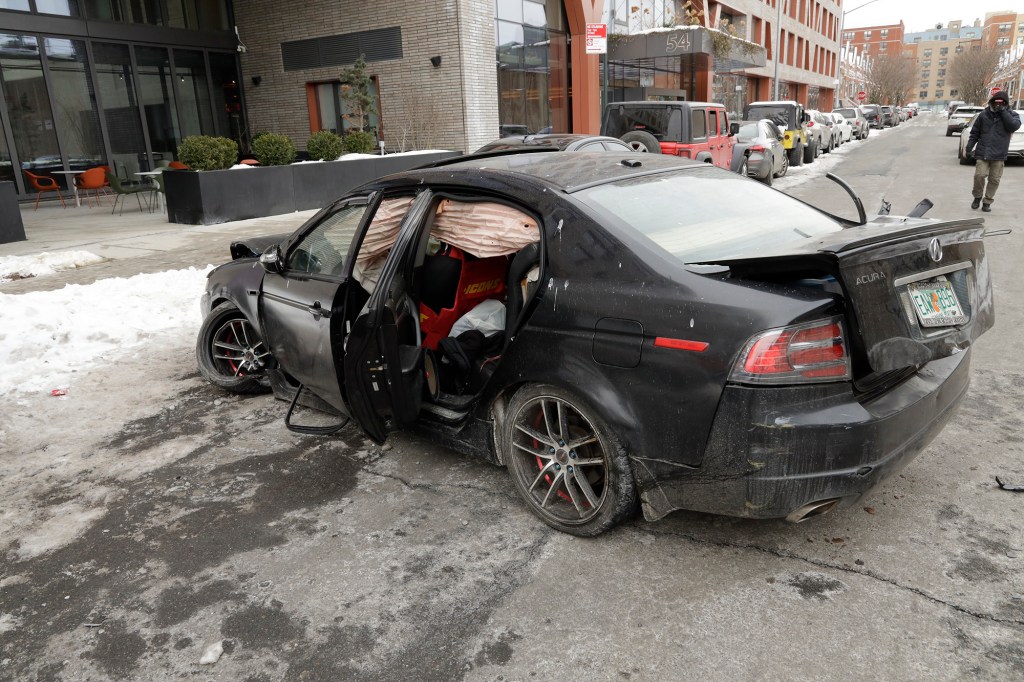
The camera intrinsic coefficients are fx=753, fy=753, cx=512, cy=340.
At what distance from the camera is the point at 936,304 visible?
2.96 meters

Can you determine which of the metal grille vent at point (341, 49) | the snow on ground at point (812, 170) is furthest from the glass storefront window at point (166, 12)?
the snow on ground at point (812, 170)

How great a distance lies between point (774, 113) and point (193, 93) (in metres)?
18.0

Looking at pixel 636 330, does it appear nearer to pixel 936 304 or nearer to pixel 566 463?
pixel 566 463

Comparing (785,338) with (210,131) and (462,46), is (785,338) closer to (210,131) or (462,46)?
(462,46)

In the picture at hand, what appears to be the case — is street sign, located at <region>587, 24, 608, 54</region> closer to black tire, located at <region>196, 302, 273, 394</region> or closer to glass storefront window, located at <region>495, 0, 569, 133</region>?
glass storefront window, located at <region>495, 0, 569, 133</region>

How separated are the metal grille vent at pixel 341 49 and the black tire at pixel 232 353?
1643 centimetres

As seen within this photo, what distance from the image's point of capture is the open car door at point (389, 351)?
3760 millimetres

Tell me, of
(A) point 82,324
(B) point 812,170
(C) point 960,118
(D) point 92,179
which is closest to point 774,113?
(B) point 812,170

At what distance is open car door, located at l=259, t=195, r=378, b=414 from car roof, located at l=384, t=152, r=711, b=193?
47 cm

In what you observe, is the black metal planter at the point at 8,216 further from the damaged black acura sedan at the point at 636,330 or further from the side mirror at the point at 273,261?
the damaged black acura sedan at the point at 636,330

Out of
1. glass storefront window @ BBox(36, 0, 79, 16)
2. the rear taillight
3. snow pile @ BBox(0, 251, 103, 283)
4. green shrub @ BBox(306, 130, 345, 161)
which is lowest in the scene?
snow pile @ BBox(0, 251, 103, 283)

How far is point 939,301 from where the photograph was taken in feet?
9.77

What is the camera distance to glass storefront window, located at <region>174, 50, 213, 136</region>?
67.4 feet

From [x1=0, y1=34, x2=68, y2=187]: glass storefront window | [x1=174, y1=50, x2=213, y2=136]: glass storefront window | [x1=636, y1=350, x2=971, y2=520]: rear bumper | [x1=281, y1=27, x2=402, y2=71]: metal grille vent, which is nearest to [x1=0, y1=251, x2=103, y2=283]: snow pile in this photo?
[x1=0, y1=34, x2=68, y2=187]: glass storefront window
